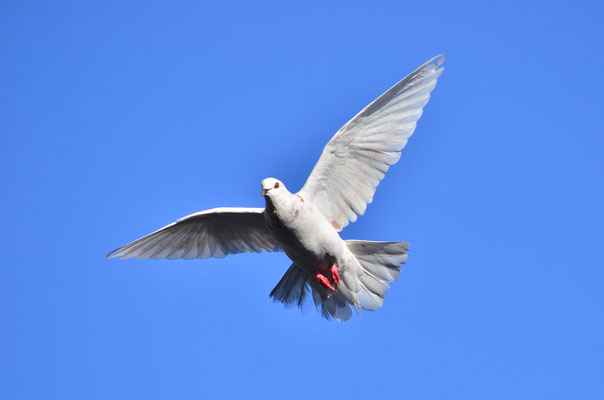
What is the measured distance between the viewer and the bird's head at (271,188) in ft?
43.0

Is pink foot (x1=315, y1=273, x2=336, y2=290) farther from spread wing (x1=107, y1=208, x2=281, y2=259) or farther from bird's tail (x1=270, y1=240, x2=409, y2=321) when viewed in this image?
spread wing (x1=107, y1=208, x2=281, y2=259)

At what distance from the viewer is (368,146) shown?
1390 cm

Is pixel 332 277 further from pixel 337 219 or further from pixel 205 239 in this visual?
pixel 205 239

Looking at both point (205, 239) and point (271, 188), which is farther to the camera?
point (205, 239)

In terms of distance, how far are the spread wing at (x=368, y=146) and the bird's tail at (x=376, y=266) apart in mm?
560

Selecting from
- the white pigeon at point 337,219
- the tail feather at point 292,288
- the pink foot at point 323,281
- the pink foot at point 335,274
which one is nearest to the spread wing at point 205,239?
the white pigeon at point 337,219

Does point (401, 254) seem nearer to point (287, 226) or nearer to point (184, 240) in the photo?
point (287, 226)

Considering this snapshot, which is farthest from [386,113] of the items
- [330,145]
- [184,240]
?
[184,240]

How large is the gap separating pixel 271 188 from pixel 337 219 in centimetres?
166

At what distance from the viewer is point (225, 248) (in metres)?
15.5

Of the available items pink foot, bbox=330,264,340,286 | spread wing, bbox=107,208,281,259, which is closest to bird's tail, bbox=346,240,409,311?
pink foot, bbox=330,264,340,286

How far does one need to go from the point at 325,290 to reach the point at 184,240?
2.61m

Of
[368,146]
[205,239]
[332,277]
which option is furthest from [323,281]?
[205,239]

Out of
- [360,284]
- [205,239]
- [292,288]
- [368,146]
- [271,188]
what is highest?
[205,239]
